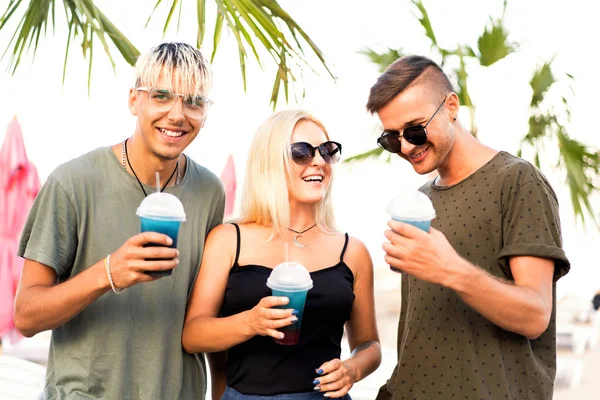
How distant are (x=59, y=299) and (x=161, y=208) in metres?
0.49

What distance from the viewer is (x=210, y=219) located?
112 inches

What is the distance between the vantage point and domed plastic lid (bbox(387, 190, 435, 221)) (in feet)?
7.04

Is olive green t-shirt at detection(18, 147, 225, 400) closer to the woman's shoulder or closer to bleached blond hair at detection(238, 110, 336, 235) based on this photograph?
bleached blond hair at detection(238, 110, 336, 235)

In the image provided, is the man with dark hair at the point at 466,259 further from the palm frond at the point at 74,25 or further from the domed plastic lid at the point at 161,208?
the palm frond at the point at 74,25

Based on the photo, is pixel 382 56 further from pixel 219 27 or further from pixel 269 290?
pixel 269 290

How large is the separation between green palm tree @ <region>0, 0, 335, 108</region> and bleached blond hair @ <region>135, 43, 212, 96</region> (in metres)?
1.07

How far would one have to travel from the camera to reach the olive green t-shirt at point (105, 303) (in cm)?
248

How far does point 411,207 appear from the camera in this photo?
2160mm

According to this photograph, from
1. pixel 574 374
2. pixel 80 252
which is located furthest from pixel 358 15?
pixel 80 252

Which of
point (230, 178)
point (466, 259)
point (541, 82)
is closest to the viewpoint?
point (466, 259)

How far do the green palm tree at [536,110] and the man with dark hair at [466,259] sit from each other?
14.6ft

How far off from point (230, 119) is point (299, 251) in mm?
7646

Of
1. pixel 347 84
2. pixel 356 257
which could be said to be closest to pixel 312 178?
pixel 356 257

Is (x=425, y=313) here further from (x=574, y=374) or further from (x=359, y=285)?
(x=574, y=374)
